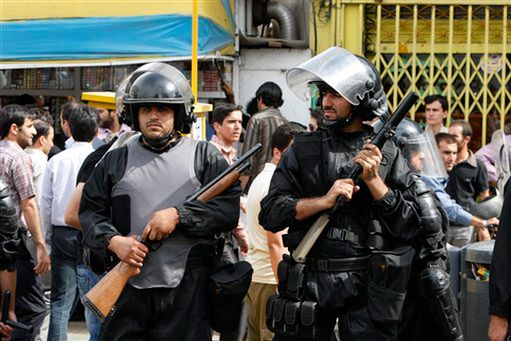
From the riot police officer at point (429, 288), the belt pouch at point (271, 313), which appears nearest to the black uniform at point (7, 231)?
the belt pouch at point (271, 313)

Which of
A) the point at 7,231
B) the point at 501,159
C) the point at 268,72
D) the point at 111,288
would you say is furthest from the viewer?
the point at 268,72

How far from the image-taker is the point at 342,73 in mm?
5203

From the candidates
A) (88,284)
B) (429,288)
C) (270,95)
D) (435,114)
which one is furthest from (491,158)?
(429,288)

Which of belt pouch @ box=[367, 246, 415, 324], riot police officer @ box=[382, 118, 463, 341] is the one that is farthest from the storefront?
belt pouch @ box=[367, 246, 415, 324]

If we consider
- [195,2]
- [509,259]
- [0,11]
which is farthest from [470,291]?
[0,11]

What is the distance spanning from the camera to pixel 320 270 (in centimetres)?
511

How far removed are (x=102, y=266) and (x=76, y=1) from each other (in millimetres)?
6386

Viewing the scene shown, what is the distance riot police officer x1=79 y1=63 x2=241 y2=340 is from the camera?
16.8 feet

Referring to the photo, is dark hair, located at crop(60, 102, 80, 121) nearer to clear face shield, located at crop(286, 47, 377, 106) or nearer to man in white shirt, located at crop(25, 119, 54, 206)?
man in white shirt, located at crop(25, 119, 54, 206)

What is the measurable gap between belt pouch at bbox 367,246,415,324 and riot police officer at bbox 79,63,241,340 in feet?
2.44

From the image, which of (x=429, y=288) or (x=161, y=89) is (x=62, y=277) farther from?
(x=429, y=288)

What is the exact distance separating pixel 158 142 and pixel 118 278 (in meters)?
0.70

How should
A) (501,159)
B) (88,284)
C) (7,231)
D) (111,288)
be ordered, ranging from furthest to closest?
(501,159)
(88,284)
(7,231)
(111,288)

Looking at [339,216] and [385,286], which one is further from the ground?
[339,216]
